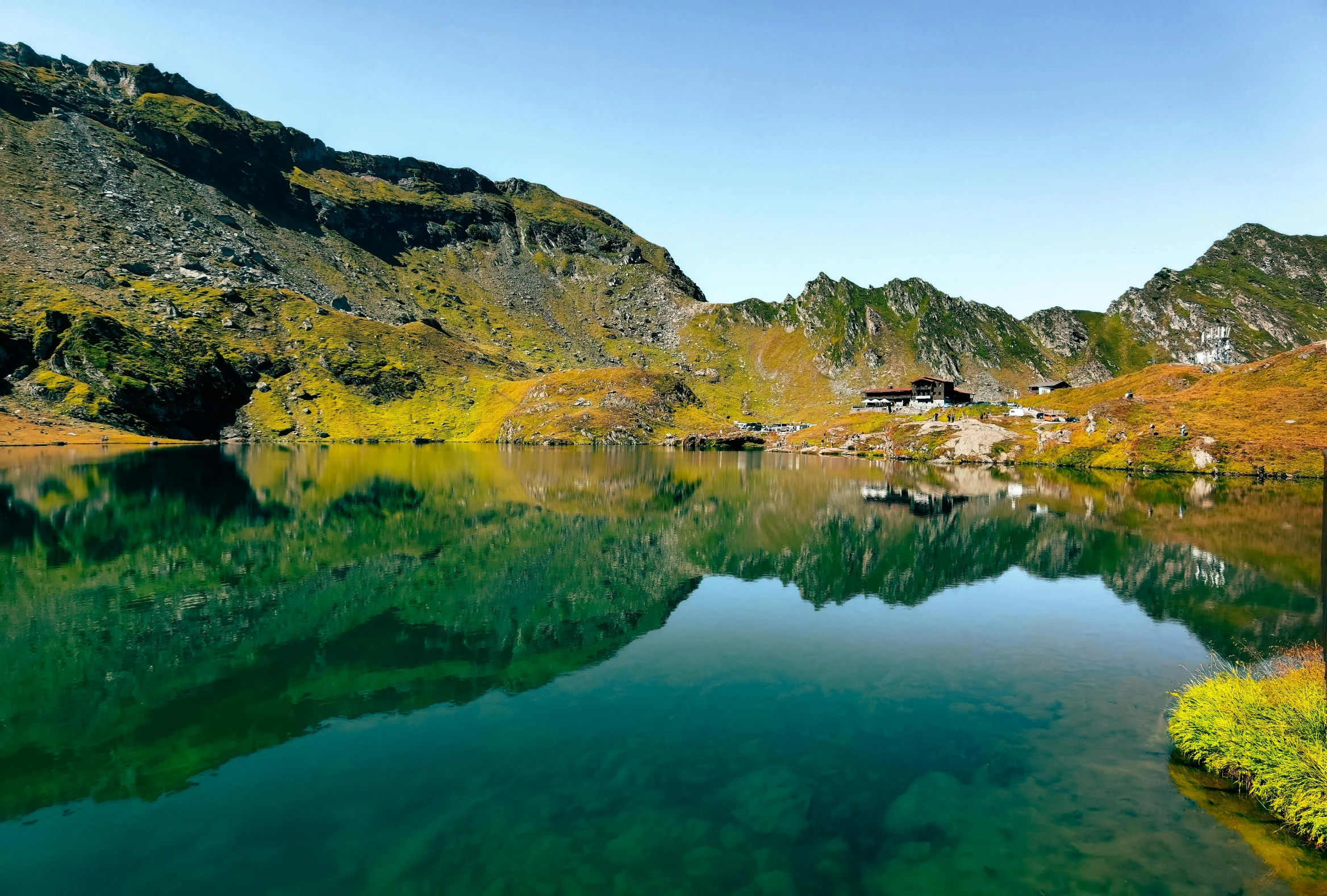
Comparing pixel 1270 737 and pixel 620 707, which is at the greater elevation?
pixel 1270 737

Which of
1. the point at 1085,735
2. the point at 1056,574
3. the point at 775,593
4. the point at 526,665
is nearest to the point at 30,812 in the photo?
the point at 526,665

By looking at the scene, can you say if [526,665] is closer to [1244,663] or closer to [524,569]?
[524,569]

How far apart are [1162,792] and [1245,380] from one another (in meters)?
173

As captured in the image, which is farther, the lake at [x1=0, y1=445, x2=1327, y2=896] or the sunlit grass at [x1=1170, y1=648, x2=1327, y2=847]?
the sunlit grass at [x1=1170, y1=648, x2=1327, y2=847]

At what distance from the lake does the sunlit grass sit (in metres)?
0.83

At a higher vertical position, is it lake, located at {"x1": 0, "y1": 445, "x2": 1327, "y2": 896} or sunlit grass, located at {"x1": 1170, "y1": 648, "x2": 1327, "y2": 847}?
sunlit grass, located at {"x1": 1170, "y1": 648, "x2": 1327, "y2": 847}

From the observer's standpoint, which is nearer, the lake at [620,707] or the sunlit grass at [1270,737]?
the lake at [620,707]

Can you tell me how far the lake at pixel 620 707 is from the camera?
15.1 m

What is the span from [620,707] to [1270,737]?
795 inches

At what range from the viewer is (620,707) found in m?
24.4

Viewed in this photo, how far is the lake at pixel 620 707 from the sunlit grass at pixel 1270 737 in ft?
2.71

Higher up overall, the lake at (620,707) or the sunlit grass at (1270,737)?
the sunlit grass at (1270,737)

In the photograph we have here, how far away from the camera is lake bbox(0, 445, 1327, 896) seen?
Result: 15.1 metres

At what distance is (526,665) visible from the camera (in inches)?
1155
